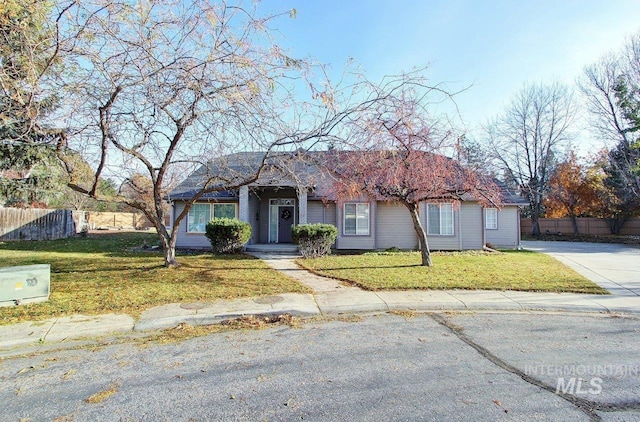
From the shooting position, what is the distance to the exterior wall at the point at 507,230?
1944cm

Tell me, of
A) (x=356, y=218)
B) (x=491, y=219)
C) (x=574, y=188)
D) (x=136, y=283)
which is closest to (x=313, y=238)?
(x=356, y=218)

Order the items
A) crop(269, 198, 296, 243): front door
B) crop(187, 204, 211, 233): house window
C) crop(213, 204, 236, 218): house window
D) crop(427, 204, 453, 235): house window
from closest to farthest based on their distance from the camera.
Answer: crop(427, 204, 453, 235): house window, crop(187, 204, 211, 233): house window, crop(213, 204, 236, 218): house window, crop(269, 198, 296, 243): front door

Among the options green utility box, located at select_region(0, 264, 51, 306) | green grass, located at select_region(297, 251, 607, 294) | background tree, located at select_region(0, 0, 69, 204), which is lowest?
green grass, located at select_region(297, 251, 607, 294)

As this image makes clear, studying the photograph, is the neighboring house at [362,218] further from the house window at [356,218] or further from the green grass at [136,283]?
the green grass at [136,283]

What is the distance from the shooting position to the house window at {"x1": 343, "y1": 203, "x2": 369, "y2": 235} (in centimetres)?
1561

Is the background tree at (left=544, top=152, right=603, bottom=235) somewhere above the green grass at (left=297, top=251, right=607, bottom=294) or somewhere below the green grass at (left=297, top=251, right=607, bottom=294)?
above

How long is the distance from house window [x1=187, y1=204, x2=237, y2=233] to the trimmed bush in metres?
2.25

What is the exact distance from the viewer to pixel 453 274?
9.55 meters

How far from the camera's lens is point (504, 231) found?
1966 centimetres

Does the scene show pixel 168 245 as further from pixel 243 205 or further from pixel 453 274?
pixel 453 274

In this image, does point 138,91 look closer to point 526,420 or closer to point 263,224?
point 526,420

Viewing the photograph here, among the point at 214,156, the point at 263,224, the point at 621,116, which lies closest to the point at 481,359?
the point at 214,156

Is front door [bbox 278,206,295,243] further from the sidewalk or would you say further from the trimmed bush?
the sidewalk

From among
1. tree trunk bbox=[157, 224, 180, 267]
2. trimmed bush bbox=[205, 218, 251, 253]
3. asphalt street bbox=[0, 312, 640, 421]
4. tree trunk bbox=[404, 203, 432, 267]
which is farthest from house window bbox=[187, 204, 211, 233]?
asphalt street bbox=[0, 312, 640, 421]
